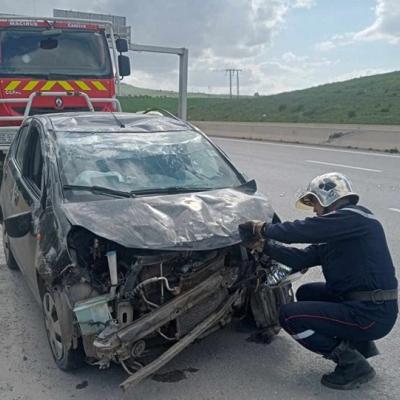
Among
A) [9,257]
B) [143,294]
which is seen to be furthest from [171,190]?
[9,257]

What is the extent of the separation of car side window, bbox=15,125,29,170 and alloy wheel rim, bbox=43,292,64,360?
1.90m

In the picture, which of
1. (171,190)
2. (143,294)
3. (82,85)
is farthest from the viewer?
(82,85)

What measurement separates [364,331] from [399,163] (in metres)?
11.6

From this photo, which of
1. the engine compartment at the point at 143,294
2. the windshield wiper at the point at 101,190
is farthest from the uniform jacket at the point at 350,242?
the windshield wiper at the point at 101,190

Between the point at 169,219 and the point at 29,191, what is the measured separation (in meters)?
1.52

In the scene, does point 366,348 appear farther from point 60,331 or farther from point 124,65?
point 124,65

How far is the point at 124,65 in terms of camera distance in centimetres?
1084

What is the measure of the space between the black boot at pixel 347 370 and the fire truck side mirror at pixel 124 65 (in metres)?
8.24

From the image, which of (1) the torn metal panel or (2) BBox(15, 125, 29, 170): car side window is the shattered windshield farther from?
(1) the torn metal panel

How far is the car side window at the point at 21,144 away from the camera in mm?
5484

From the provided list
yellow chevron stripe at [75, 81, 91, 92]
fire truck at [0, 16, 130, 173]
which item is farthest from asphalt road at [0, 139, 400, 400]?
yellow chevron stripe at [75, 81, 91, 92]

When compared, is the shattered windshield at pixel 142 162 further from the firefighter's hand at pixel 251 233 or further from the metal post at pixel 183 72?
the metal post at pixel 183 72

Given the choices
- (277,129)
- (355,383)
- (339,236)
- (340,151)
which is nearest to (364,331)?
(355,383)

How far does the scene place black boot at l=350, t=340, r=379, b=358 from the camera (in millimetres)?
3732
